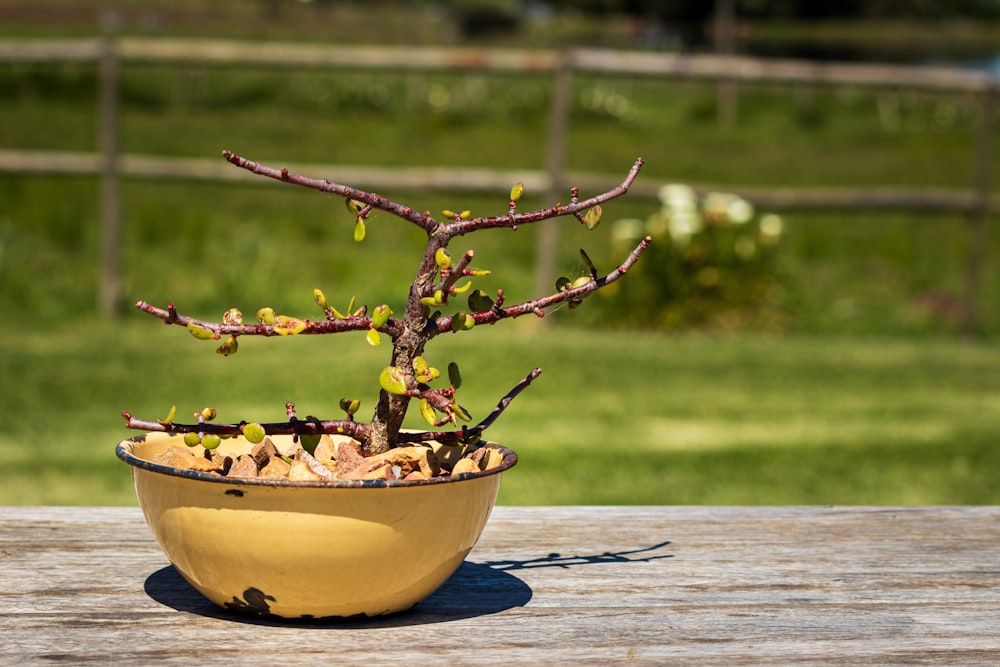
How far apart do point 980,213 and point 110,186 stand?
419cm

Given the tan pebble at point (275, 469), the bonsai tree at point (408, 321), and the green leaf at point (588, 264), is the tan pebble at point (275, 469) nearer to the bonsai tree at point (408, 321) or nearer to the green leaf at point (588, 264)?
the bonsai tree at point (408, 321)

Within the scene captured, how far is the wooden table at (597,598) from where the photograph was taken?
0.96m

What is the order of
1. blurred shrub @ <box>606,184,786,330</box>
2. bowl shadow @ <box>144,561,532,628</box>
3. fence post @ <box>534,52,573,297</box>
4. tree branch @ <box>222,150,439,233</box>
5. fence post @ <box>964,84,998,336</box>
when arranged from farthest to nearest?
fence post @ <box>964,84,998,336</box> → blurred shrub @ <box>606,184,786,330</box> → fence post @ <box>534,52,573,297</box> → bowl shadow @ <box>144,561,532,628</box> → tree branch @ <box>222,150,439,233</box>

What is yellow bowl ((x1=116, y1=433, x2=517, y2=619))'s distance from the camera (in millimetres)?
951

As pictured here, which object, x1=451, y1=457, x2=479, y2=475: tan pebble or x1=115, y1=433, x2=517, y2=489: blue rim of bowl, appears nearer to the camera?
x1=115, y1=433, x2=517, y2=489: blue rim of bowl

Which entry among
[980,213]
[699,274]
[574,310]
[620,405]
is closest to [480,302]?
[620,405]

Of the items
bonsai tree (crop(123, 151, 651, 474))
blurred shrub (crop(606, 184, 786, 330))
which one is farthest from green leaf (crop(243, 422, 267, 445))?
blurred shrub (crop(606, 184, 786, 330))

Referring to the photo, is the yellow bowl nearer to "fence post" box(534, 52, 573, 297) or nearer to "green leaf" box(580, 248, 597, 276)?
"green leaf" box(580, 248, 597, 276)

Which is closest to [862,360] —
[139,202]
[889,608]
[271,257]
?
[271,257]

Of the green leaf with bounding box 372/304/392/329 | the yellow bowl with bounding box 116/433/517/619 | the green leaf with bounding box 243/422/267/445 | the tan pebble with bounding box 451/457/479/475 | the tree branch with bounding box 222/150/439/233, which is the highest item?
the tree branch with bounding box 222/150/439/233

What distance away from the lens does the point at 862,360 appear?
5.51 metres

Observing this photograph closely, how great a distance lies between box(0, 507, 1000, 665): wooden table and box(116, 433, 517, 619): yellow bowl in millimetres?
32

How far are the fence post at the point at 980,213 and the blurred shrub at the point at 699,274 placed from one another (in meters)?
0.93

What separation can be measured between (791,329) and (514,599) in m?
5.43
